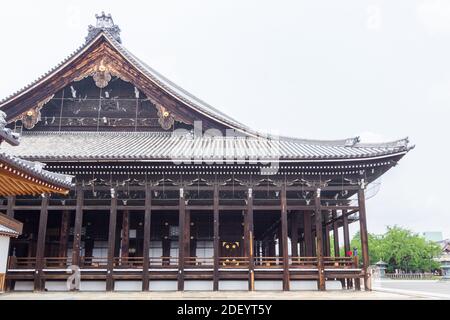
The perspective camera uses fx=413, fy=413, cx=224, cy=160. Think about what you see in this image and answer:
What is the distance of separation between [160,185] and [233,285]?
19.8ft

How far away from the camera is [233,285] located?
1970 cm

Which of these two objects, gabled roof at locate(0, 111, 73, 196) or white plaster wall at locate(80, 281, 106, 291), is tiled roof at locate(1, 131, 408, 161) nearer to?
gabled roof at locate(0, 111, 73, 196)


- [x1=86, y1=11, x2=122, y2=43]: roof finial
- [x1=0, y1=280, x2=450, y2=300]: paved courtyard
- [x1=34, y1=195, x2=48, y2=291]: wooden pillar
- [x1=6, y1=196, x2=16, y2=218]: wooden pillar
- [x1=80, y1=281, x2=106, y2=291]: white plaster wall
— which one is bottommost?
[x1=0, y1=280, x2=450, y2=300]: paved courtyard

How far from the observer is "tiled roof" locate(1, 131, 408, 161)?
19219 millimetres

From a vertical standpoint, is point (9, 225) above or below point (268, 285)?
above

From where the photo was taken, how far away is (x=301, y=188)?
20.4 m

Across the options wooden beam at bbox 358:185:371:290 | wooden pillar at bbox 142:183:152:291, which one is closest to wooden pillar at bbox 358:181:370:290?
wooden beam at bbox 358:185:371:290

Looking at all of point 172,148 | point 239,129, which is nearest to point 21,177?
point 172,148

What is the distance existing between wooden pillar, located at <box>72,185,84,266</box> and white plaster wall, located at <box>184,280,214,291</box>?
5374 millimetres

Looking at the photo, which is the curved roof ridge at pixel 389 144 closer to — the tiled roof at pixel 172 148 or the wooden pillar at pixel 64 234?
the tiled roof at pixel 172 148

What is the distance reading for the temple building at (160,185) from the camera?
19.6 meters

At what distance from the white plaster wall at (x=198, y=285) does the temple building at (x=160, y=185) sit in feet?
0.16

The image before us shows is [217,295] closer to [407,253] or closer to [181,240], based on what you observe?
[181,240]
